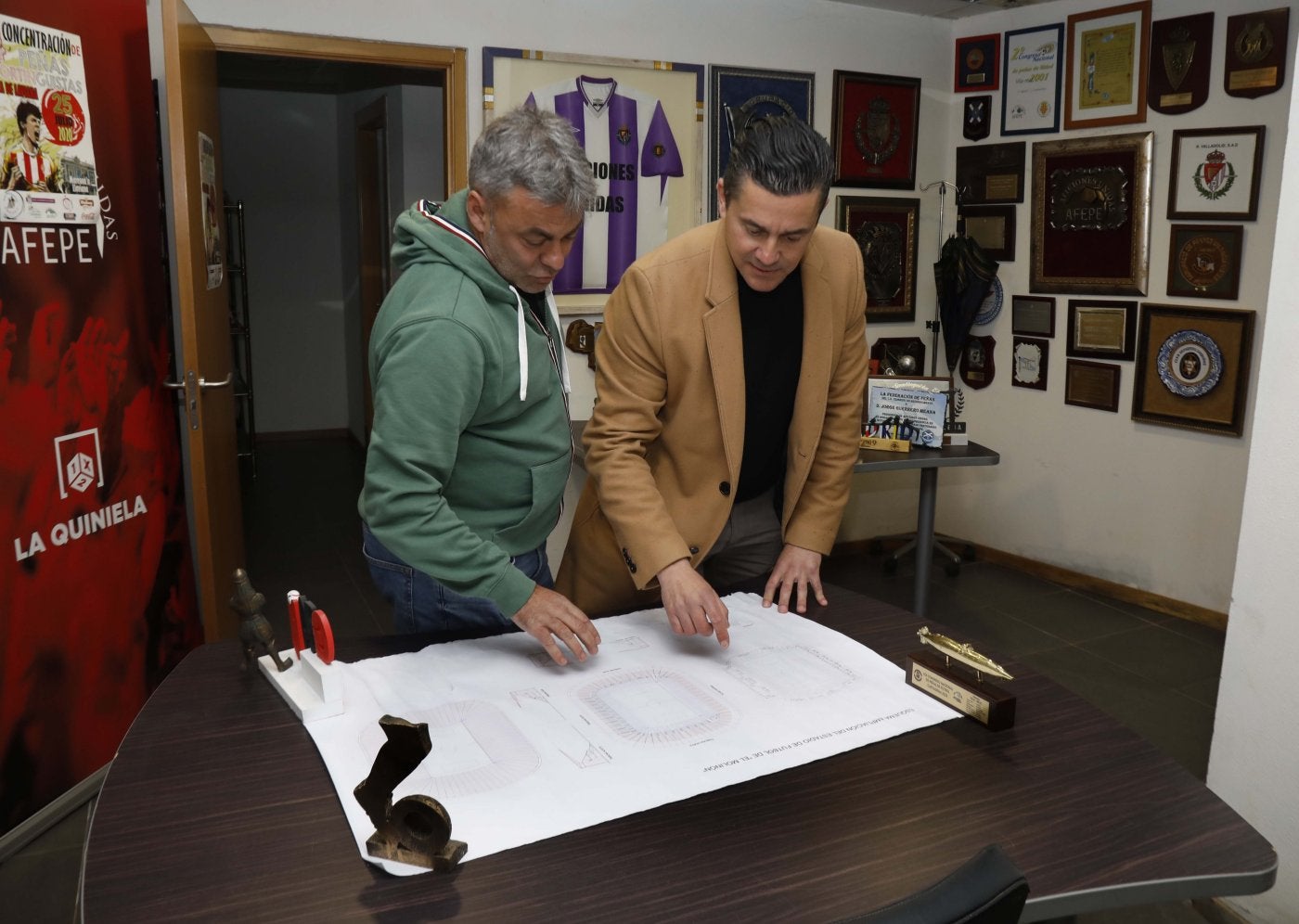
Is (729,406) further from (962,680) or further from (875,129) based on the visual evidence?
(875,129)

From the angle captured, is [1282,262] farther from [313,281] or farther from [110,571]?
[313,281]

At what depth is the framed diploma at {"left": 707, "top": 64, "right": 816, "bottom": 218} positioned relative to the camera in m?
4.16

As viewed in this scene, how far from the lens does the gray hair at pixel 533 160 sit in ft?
5.00

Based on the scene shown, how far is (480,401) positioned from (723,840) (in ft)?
2.46

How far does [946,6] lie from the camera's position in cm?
446

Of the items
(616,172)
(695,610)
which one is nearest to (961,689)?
(695,610)

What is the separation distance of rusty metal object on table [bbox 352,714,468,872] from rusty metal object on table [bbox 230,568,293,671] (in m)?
0.44

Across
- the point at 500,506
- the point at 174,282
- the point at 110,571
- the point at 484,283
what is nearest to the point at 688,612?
the point at 500,506

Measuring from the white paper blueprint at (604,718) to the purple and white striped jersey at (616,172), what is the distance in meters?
2.59

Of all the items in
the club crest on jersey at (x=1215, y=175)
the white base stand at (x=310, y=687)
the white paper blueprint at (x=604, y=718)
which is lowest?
the white paper blueprint at (x=604, y=718)

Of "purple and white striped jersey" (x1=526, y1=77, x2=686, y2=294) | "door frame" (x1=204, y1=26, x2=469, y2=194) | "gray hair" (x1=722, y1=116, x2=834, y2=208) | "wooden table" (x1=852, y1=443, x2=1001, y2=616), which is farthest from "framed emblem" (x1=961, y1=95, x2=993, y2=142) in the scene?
"gray hair" (x1=722, y1=116, x2=834, y2=208)

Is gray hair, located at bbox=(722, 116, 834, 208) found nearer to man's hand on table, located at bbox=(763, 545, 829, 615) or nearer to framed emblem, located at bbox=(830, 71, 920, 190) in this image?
man's hand on table, located at bbox=(763, 545, 829, 615)

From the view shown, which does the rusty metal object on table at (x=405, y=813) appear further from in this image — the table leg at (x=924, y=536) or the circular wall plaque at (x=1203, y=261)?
the circular wall plaque at (x=1203, y=261)

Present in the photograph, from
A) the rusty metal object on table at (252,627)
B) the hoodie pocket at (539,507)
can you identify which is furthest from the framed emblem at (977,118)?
the rusty metal object on table at (252,627)
